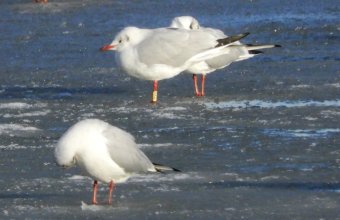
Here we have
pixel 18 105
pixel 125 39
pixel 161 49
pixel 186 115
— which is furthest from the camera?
pixel 161 49

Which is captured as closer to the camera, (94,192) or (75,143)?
(75,143)

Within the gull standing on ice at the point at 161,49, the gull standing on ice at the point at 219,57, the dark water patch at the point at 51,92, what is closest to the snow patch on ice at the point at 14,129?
the gull standing on ice at the point at 161,49

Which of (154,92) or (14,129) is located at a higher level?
(154,92)

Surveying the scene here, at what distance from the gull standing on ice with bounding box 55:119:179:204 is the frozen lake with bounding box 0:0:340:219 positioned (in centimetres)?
19

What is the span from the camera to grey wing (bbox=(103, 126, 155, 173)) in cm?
709

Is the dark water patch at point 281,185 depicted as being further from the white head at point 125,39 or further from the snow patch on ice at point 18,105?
the snow patch on ice at point 18,105

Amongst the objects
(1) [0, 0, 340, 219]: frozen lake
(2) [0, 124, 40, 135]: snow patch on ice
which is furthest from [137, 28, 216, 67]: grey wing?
(2) [0, 124, 40, 135]: snow patch on ice

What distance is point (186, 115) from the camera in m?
10.2

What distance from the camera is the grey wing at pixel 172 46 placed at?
35.9ft

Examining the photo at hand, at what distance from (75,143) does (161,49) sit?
4.27 m

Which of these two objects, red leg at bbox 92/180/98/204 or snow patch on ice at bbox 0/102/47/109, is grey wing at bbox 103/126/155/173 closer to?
red leg at bbox 92/180/98/204

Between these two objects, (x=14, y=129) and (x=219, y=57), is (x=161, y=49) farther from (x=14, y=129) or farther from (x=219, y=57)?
(x=14, y=129)

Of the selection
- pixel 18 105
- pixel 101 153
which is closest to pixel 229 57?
pixel 18 105

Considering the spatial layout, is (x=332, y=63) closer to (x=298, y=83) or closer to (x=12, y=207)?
(x=298, y=83)
